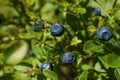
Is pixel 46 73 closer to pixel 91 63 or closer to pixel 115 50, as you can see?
pixel 115 50

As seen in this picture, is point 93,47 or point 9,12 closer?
point 93,47

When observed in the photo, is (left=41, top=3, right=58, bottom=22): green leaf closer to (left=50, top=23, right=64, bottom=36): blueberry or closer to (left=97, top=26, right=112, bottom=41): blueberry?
(left=50, top=23, right=64, bottom=36): blueberry

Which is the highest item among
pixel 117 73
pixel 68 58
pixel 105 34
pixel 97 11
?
pixel 97 11

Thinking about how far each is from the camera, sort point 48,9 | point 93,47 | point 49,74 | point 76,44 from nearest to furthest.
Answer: point 49,74 < point 93,47 < point 76,44 < point 48,9

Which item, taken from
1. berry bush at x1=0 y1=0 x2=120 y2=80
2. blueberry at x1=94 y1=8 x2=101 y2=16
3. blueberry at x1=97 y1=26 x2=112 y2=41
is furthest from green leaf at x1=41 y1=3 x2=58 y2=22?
blueberry at x1=97 y1=26 x2=112 y2=41

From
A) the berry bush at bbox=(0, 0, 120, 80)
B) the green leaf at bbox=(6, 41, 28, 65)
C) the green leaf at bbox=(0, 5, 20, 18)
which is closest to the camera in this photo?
the berry bush at bbox=(0, 0, 120, 80)

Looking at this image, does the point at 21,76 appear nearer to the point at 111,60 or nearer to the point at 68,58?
the point at 68,58

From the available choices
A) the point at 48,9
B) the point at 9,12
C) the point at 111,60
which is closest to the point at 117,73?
the point at 111,60

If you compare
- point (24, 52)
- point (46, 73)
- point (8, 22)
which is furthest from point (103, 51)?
point (8, 22)

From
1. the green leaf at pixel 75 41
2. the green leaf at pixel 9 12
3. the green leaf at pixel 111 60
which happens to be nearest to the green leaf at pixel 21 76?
the green leaf at pixel 75 41
